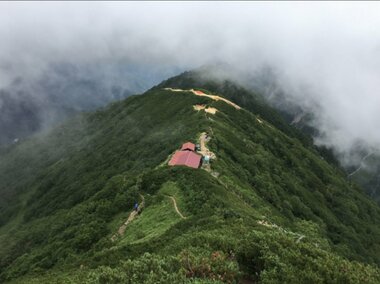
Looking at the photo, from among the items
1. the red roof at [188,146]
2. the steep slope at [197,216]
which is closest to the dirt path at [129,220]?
the steep slope at [197,216]

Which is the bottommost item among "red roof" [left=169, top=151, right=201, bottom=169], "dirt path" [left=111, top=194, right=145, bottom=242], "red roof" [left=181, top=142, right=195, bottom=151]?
"dirt path" [left=111, top=194, right=145, bottom=242]

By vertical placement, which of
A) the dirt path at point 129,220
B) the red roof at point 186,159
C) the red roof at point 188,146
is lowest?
the dirt path at point 129,220

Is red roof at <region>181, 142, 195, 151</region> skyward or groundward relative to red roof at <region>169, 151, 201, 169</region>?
skyward

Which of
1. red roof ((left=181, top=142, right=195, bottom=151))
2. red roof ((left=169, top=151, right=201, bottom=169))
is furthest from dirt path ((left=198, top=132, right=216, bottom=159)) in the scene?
red roof ((left=169, top=151, right=201, bottom=169))

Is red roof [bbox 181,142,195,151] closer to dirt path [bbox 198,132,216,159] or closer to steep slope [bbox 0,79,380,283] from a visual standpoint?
dirt path [bbox 198,132,216,159]

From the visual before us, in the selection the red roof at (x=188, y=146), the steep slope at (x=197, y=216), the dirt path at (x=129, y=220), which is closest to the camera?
the steep slope at (x=197, y=216)

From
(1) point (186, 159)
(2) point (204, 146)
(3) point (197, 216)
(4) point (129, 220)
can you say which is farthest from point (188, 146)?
(3) point (197, 216)

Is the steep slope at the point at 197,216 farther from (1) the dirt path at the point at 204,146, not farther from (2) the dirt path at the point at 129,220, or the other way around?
(1) the dirt path at the point at 204,146
